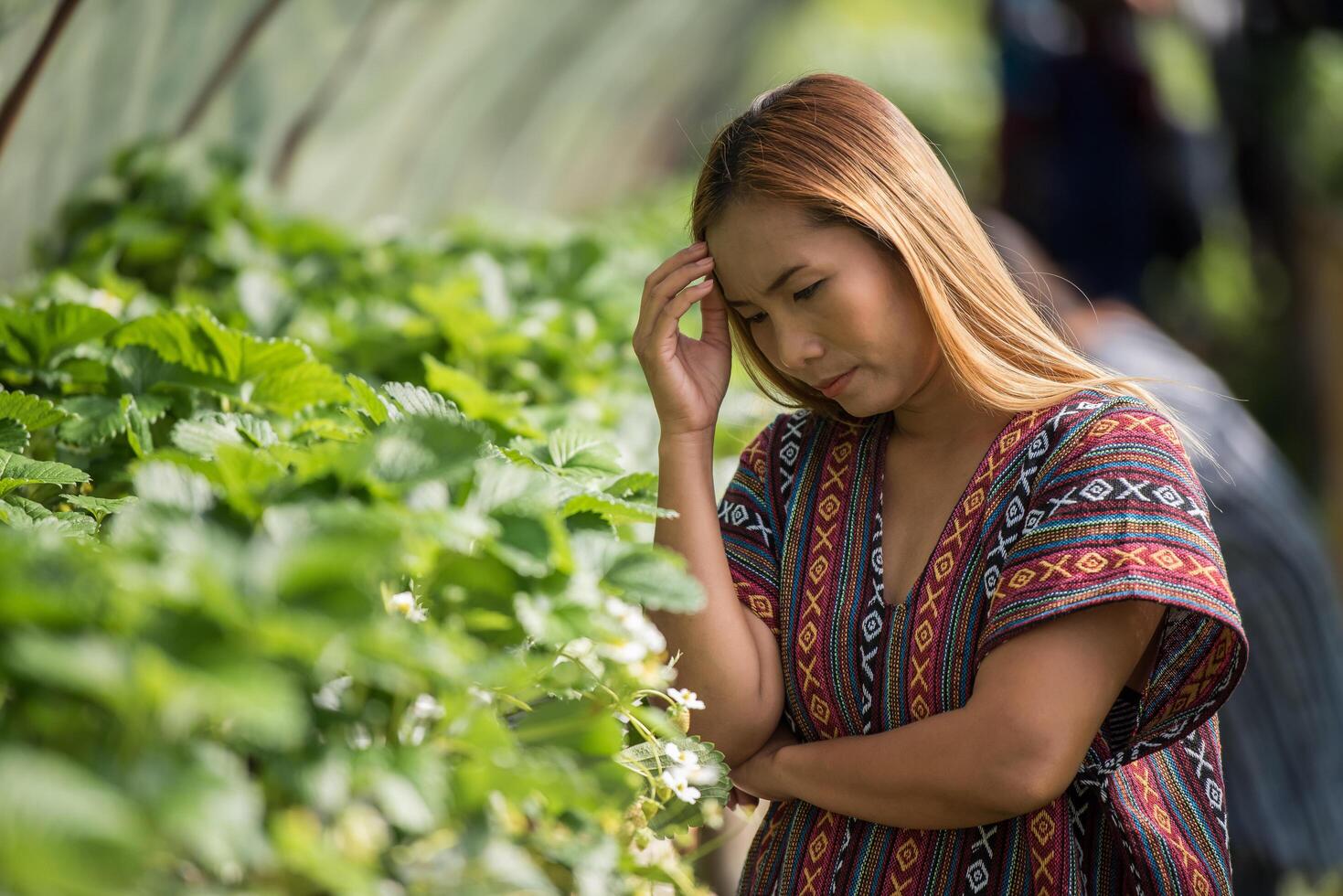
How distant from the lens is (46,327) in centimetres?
184

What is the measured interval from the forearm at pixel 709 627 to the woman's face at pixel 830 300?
0.20 metres

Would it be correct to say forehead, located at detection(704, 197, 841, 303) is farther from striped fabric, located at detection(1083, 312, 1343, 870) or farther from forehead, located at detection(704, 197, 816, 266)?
striped fabric, located at detection(1083, 312, 1343, 870)

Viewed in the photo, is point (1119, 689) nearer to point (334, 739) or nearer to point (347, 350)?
point (334, 739)

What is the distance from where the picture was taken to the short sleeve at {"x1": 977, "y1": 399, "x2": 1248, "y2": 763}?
4.56 ft

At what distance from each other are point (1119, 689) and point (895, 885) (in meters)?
0.37

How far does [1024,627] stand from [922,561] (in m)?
0.21

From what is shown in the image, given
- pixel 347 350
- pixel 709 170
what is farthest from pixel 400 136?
pixel 709 170

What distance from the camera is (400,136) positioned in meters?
5.57

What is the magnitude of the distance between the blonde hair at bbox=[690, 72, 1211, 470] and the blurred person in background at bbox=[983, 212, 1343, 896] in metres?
1.48

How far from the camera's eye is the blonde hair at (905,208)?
1577mm

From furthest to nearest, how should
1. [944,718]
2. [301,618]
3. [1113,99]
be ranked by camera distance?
[1113,99], [944,718], [301,618]

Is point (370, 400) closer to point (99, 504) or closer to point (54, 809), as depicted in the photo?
point (99, 504)

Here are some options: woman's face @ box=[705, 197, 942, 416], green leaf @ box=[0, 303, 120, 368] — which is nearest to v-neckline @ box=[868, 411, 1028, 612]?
woman's face @ box=[705, 197, 942, 416]

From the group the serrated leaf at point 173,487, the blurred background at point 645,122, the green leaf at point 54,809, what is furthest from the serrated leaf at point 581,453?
the green leaf at point 54,809
